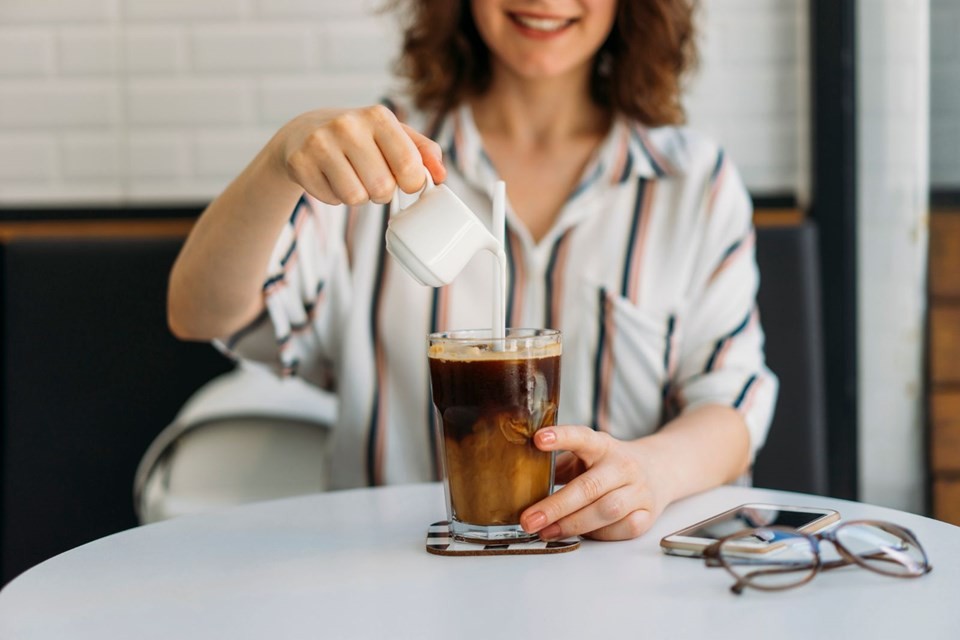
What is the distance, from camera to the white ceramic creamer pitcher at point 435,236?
835mm

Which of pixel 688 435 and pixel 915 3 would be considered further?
pixel 915 3

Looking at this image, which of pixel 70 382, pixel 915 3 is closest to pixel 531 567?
pixel 70 382

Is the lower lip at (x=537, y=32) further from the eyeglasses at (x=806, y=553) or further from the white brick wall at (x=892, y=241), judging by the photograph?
the eyeglasses at (x=806, y=553)

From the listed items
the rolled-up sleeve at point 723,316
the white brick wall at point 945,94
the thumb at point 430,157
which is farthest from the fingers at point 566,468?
the white brick wall at point 945,94

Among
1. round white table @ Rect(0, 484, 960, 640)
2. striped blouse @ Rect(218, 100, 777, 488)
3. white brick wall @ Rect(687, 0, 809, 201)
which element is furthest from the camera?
white brick wall @ Rect(687, 0, 809, 201)

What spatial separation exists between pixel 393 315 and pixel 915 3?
1.03 meters

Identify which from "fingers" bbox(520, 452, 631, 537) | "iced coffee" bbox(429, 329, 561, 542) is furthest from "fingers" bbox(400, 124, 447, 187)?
"fingers" bbox(520, 452, 631, 537)

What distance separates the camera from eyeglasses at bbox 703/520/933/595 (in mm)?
782

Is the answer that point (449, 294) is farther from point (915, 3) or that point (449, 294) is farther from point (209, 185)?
point (915, 3)

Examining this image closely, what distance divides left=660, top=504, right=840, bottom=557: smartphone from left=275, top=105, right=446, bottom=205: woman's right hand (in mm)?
336

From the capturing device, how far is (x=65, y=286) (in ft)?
6.24

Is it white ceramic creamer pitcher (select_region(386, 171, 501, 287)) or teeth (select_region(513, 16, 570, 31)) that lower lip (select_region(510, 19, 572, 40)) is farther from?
white ceramic creamer pitcher (select_region(386, 171, 501, 287))

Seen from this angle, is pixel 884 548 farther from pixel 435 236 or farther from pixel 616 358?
pixel 616 358

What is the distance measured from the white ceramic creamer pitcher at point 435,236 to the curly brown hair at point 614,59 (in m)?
0.80
